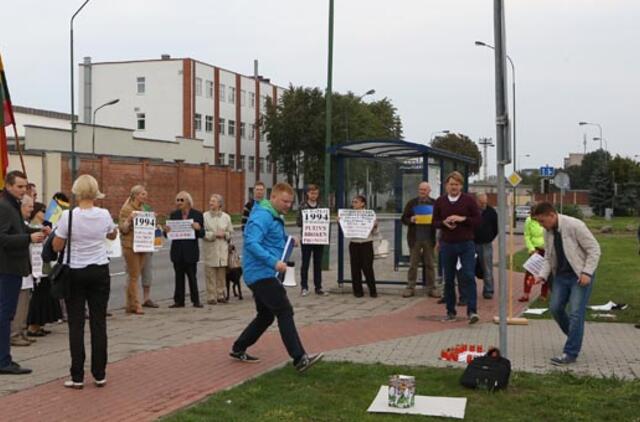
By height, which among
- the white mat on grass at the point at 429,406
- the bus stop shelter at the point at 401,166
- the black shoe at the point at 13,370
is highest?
the bus stop shelter at the point at 401,166

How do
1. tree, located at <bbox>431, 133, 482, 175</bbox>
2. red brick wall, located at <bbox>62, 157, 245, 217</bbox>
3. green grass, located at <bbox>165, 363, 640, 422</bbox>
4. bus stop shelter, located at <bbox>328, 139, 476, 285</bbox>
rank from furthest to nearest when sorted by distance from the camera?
tree, located at <bbox>431, 133, 482, 175</bbox> < red brick wall, located at <bbox>62, 157, 245, 217</bbox> < bus stop shelter, located at <bbox>328, 139, 476, 285</bbox> < green grass, located at <bbox>165, 363, 640, 422</bbox>

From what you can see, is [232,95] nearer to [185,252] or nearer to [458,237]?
[185,252]

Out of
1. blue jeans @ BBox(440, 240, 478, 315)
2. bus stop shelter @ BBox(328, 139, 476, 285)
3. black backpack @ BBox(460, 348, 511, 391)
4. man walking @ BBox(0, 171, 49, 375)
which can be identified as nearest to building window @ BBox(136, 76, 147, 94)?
bus stop shelter @ BBox(328, 139, 476, 285)

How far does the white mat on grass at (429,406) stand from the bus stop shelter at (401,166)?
8194mm

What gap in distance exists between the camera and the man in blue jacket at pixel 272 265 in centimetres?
788

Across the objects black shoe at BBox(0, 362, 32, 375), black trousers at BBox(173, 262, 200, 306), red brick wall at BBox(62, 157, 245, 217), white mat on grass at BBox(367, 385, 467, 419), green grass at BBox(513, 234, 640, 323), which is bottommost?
white mat on grass at BBox(367, 385, 467, 419)

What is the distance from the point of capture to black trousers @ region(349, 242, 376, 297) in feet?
48.1

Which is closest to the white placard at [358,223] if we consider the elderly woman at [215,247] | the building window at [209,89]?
the elderly woman at [215,247]

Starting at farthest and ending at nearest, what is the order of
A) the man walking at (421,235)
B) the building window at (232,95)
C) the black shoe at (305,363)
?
the building window at (232,95) < the man walking at (421,235) < the black shoe at (305,363)

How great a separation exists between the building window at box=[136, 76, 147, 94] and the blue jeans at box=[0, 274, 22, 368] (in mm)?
76947

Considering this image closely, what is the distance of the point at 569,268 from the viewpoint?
869cm

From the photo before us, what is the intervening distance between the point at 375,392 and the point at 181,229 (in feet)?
22.0

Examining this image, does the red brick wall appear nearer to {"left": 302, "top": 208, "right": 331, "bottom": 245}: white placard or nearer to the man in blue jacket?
{"left": 302, "top": 208, "right": 331, "bottom": 245}: white placard

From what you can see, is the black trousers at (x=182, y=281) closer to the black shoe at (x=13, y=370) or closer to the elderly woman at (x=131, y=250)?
the elderly woman at (x=131, y=250)
